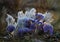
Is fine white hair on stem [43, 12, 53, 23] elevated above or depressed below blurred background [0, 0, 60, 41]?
below

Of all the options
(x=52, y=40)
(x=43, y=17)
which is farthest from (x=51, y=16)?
(x=52, y=40)

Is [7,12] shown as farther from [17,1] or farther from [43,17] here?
[43,17]

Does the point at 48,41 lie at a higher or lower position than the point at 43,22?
lower

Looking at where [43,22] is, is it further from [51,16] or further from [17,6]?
[17,6]

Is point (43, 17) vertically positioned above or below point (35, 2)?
below

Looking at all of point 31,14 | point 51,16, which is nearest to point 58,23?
point 51,16

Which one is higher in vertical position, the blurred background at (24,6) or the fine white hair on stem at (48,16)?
the blurred background at (24,6)

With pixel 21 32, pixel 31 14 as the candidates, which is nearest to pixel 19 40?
pixel 21 32

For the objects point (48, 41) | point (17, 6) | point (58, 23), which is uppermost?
point (17, 6)
